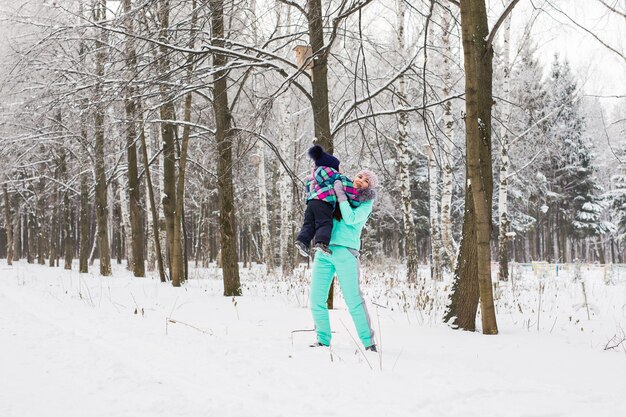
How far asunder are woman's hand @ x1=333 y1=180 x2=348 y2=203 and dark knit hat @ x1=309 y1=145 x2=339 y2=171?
9.6 inches

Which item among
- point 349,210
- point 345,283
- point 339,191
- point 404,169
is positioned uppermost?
point 404,169

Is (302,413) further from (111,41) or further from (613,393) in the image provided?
(111,41)

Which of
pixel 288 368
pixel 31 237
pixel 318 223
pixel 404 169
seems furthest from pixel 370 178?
pixel 31 237

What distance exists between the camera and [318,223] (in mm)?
3990

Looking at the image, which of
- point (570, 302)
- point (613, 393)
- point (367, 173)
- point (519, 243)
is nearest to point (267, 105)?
point (367, 173)

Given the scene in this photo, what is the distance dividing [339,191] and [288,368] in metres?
1.45

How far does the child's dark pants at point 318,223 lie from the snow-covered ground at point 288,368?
0.88 meters

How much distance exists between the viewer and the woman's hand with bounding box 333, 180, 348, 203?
12.9 feet

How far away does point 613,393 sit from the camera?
9.68ft

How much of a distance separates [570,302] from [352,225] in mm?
6188

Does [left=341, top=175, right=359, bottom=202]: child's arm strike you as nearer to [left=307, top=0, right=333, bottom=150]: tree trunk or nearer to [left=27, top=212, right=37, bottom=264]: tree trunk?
[left=307, top=0, right=333, bottom=150]: tree trunk

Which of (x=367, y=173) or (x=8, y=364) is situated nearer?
(x=8, y=364)

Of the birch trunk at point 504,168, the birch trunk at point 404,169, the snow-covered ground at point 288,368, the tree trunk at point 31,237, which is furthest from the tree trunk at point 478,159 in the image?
the tree trunk at point 31,237

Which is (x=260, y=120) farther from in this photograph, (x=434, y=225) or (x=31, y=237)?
(x=31, y=237)
